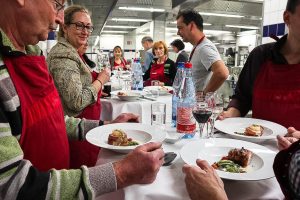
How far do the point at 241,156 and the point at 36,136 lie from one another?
0.84m

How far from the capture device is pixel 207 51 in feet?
10.3

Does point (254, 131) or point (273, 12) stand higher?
point (273, 12)

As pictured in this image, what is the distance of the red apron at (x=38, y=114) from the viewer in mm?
1035

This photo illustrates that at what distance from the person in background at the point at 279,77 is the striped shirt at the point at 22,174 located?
3.43 feet

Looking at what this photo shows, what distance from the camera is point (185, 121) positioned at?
141 cm

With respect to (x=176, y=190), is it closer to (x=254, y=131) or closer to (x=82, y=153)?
(x=254, y=131)

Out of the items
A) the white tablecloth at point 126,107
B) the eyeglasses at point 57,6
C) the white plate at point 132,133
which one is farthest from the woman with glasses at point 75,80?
the eyeglasses at point 57,6

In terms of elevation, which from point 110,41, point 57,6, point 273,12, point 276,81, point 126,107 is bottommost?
point 126,107

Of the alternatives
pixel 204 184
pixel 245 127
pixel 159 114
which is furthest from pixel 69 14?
pixel 204 184

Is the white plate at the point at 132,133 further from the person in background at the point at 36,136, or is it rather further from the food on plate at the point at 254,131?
the food on plate at the point at 254,131

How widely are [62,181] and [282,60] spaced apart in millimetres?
1562

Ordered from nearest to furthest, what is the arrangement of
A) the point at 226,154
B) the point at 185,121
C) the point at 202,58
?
the point at 226,154, the point at 185,121, the point at 202,58

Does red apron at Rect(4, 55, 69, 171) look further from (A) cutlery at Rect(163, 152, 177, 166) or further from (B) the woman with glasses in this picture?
(B) the woman with glasses

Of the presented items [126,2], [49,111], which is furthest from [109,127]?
[126,2]
